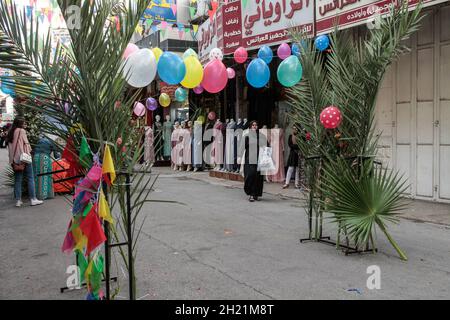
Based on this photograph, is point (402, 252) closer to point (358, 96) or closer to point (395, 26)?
point (358, 96)

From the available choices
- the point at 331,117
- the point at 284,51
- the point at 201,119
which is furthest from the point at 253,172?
the point at 201,119

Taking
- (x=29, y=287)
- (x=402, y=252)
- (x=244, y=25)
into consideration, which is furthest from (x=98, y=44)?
(x=244, y=25)

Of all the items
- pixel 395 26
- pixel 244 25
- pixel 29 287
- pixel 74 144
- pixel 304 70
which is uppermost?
pixel 244 25

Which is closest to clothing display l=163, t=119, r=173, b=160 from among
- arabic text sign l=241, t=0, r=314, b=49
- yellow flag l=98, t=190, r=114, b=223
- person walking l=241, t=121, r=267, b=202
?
arabic text sign l=241, t=0, r=314, b=49

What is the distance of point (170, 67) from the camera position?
9219 millimetres

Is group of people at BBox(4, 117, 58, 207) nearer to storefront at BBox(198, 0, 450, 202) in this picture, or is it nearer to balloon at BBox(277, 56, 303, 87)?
balloon at BBox(277, 56, 303, 87)

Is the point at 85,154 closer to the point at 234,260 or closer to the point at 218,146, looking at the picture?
the point at 234,260

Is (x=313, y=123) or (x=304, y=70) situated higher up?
(x=304, y=70)

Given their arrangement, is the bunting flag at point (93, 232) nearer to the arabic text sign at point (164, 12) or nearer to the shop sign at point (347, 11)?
the shop sign at point (347, 11)

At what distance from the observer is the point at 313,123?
6348 mm

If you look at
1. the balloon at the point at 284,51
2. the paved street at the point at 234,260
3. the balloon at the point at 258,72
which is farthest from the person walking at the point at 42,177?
the balloon at the point at 284,51

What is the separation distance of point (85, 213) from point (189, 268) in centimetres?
216

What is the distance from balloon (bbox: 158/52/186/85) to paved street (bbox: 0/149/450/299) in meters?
2.62

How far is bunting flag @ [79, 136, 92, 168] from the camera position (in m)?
3.46
